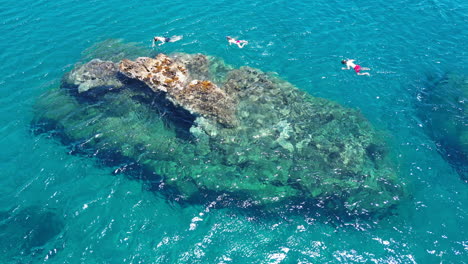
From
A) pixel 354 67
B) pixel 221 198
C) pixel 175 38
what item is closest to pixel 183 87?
pixel 221 198

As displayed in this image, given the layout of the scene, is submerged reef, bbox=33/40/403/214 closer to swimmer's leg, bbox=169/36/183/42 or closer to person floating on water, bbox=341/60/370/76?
person floating on water, bbox=341/60/370/76

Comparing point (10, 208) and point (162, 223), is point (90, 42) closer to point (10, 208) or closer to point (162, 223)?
point (10, 208)

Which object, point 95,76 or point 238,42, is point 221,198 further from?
point 238,42

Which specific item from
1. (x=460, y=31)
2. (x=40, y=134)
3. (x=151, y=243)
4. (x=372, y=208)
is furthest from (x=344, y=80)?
(x=40, y=134)

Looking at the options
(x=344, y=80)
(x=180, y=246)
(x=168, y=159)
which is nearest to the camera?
(x=180, y=246)

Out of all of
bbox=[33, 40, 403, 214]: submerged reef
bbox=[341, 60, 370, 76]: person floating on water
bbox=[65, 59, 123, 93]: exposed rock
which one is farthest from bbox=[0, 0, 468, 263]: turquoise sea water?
bbox=[65, 59, 123, 93]: exposed rock

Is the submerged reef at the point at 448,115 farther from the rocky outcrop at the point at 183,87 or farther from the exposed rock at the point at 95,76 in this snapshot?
the exposed rock at the point at 95,76
